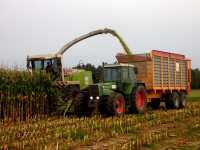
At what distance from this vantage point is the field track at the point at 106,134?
1086 cm

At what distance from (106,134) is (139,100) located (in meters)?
6.72

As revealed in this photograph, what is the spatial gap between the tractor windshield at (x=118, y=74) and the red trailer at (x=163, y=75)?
4.82 ft

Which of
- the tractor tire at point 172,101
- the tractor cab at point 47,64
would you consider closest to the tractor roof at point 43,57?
the tractor cab at point 47,64

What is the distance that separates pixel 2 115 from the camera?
16703 millimetres

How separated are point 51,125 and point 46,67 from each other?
15.1ft

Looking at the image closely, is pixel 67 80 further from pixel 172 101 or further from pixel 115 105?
pixel 172 101

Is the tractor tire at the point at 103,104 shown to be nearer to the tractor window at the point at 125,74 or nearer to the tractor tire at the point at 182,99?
the tractor window at the point at 125,74

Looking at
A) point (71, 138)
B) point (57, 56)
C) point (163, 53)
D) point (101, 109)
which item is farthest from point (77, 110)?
point (71, 138)

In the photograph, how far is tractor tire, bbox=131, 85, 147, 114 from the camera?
18594 millimetres

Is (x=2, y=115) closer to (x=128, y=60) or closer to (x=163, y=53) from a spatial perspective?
(x=128, y=60)

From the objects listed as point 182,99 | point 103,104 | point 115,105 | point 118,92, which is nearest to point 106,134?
point 115,105

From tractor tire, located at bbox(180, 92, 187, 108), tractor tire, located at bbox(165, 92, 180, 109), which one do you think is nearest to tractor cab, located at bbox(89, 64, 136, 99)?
tractor tire, located at bbox(165, 92, 180, 109)

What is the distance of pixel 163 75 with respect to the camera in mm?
21281

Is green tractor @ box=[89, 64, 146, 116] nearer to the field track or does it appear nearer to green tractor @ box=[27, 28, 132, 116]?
green tractor @ box=[27, 28, 132, 116]
